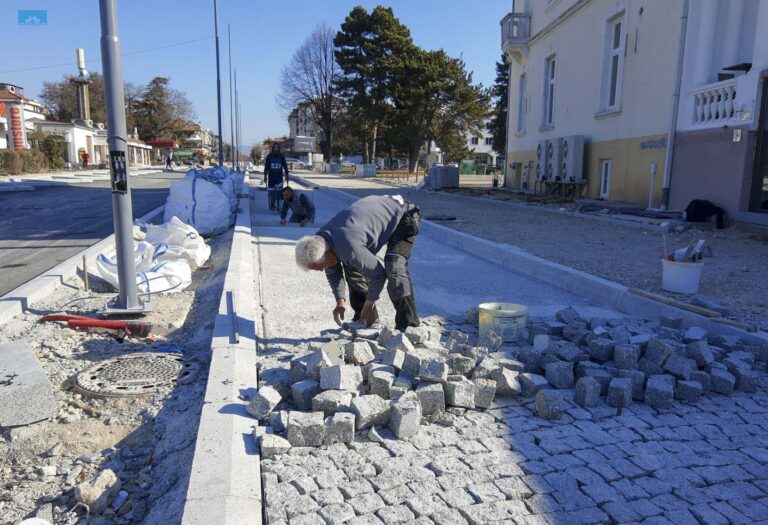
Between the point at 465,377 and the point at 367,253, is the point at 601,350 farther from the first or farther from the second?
the point at 367,253

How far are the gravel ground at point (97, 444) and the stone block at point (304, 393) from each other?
0.60 meters

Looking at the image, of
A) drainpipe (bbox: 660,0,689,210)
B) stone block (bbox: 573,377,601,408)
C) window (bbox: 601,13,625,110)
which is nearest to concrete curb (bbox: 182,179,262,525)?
stone block (bbox: 573,377,601,408)

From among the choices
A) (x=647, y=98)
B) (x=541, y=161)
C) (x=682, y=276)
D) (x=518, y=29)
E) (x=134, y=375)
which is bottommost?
(x=134, y=375)

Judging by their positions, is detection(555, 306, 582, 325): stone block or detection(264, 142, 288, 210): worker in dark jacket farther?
detection(264, 142, 288, 210): worker in dark jacket

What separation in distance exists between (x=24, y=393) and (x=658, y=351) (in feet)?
13.8

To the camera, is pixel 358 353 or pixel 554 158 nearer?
pixel 358 353

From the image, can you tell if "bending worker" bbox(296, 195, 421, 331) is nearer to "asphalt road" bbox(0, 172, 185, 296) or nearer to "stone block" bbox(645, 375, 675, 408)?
"stone block" bbox(645, 375, 675, 408)

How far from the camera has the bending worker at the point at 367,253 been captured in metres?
4.21

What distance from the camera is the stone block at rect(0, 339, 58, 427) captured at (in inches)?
132

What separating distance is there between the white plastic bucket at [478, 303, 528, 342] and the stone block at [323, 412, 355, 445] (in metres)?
1.94

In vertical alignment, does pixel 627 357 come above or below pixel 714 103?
below

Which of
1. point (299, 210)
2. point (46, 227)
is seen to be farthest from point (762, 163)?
point (46, 227)

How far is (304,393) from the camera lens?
3430 millimetres

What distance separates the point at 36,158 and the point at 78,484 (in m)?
37.1
